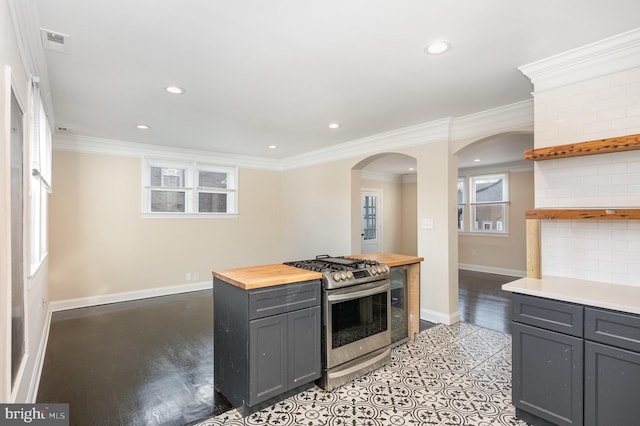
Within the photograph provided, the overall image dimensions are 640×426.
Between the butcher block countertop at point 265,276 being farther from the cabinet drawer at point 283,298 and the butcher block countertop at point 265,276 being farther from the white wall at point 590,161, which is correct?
the white wall at point 590,161

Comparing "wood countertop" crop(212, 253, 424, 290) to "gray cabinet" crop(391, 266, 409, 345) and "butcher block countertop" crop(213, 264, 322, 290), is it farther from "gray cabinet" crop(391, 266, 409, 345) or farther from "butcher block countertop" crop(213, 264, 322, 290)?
"gray cabinet" crop(391, 266, 409, 345)

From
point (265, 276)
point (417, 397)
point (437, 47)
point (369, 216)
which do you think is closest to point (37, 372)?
point (265, 276)

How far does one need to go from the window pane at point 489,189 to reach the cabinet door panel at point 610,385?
6361mm

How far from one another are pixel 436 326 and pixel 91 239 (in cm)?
530

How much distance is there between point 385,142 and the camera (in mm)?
4859

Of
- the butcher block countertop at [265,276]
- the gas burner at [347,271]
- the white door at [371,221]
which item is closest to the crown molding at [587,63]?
the gas burner at [347,271]

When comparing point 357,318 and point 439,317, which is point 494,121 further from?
point 357,318

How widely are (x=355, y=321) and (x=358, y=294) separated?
26 cm

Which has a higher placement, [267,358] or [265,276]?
[265,276]

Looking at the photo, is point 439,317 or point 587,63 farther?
point 439,317

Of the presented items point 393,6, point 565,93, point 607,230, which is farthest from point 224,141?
point 607,230

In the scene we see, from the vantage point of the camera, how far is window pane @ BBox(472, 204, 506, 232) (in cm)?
758

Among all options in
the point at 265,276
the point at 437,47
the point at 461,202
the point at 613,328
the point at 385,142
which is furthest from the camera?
the point at 461,202

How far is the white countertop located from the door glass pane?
609 centimetres
